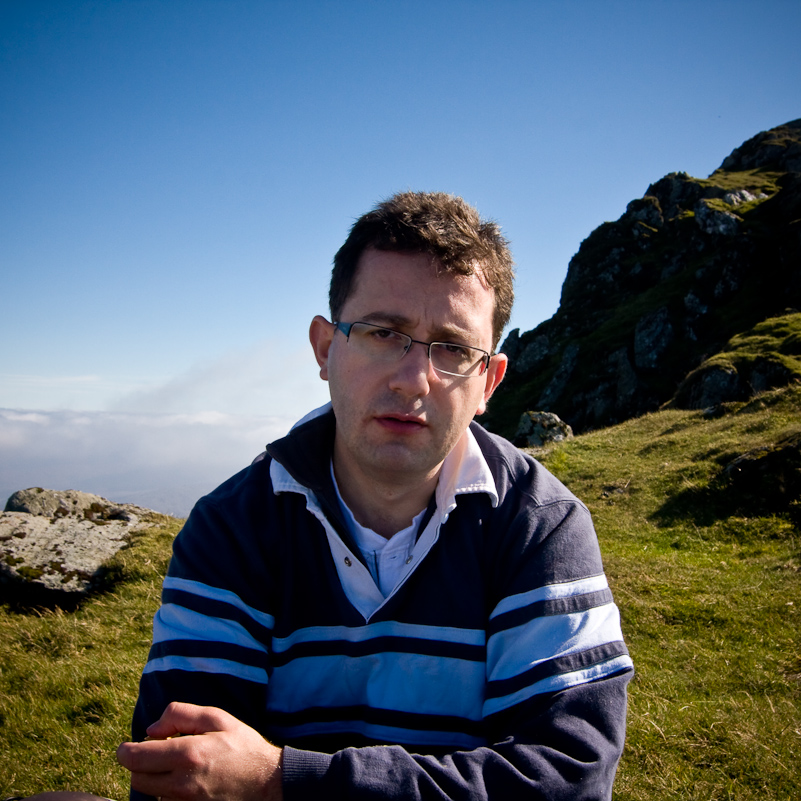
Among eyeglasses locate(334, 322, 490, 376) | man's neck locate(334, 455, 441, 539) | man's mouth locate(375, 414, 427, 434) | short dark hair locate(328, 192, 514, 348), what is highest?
short dark hair locate(328, 192, 514, 348)

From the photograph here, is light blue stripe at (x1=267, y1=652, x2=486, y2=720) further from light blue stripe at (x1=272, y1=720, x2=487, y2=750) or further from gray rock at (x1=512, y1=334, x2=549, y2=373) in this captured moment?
gray rock at (x1=512, y1=334, x2=549, y2=373)

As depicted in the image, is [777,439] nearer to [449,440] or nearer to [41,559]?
[449,440]

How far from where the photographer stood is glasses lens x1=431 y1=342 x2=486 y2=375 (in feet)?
10.2

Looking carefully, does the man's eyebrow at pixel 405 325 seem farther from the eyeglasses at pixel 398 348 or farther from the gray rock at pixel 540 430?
the gray rock at pixel 540 430

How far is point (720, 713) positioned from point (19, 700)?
608 centimetres

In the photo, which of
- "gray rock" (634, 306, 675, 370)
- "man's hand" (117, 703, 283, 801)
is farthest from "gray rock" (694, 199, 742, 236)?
"man's hand" (117, 703, 283, 801)

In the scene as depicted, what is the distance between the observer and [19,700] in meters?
4.91

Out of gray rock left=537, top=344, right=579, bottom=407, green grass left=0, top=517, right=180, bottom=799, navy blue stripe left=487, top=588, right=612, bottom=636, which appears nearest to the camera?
navy blue stripe left=487, top=588, right=612, bottom=636

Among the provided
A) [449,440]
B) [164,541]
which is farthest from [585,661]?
[164,541]

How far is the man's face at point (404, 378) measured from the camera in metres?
2.98

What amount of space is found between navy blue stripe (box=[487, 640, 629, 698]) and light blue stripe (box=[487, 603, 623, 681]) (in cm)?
2

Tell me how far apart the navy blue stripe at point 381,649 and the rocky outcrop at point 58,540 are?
18.9ft

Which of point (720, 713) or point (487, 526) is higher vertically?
point (487, 526)

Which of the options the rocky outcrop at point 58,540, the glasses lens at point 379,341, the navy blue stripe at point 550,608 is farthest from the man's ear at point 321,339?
the rocky outcrop at point 58,540
